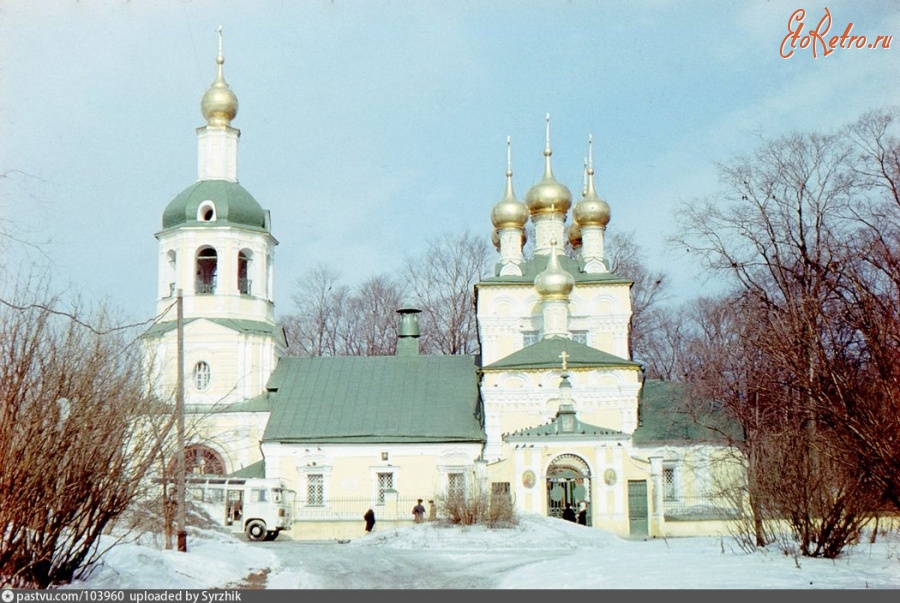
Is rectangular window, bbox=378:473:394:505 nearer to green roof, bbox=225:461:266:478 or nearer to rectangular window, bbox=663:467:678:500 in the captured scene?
green roof, bbox=225:461:266:478

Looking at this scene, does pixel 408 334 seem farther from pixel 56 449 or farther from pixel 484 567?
pixel 56 449

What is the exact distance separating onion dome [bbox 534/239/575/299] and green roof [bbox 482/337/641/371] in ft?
4.51

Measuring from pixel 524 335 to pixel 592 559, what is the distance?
16.1 metres

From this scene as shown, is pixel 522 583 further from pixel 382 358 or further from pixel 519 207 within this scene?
pixel 519 207

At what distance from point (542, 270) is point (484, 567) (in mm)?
16844

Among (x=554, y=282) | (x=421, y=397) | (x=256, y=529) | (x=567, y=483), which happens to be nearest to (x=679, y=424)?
(x=567, y=483)

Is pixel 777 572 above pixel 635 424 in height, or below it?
below

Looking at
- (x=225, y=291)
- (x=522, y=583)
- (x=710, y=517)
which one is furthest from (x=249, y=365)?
(x=522, y=583)

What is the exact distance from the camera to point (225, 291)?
28875 mm

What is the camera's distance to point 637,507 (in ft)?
80.8

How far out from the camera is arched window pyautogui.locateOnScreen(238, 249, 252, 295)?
96.4ft

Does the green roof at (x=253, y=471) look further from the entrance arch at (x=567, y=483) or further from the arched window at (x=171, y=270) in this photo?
the entrance arch at (x=567, y=483)

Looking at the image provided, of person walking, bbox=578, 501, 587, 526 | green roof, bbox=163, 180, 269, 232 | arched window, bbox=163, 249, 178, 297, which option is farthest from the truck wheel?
green roof, bbox=163, 180, 269, 232

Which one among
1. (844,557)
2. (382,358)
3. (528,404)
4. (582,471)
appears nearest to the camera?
(844,557)
